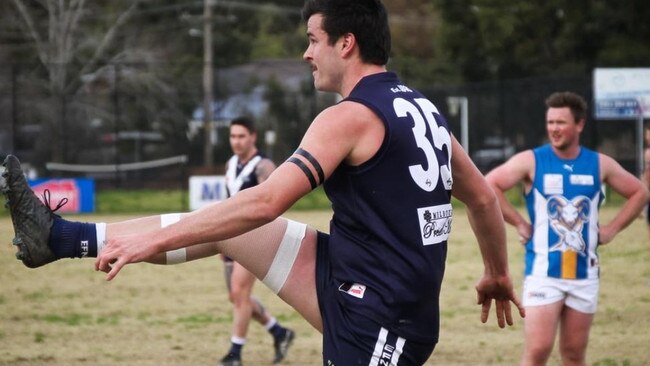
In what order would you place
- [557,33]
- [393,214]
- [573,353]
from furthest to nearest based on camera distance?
[557,33] → [573,353] → [393,214]

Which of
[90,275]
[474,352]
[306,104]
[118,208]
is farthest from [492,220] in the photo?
[306,104]

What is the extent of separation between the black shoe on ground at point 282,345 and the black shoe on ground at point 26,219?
581 cm

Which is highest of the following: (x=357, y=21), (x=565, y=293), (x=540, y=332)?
(x=357, y=21)

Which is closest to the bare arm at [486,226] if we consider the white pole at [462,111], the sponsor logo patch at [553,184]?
the sponsor logo patch at [553,184]

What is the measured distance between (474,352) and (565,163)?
9.67ft

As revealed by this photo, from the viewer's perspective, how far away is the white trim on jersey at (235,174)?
10.9 meters

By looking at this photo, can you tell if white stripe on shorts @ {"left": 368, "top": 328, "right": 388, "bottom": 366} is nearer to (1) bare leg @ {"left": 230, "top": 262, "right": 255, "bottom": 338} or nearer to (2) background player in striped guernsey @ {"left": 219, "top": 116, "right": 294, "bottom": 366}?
(2) background player in striped guernsey @ {"left": 219, "top": 116, "right": 294, "bottom": 366}

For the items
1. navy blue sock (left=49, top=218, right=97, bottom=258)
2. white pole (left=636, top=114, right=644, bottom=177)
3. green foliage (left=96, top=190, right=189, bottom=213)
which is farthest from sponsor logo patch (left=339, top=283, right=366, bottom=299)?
white pole (left=636, top=114, right=644, bottom=177)

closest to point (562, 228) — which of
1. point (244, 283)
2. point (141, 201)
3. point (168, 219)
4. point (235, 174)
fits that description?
point (244, 283)

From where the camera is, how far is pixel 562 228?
7.57 meters

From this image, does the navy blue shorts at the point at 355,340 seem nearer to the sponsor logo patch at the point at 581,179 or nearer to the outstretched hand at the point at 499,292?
the outstretched hand at the point at 499,292

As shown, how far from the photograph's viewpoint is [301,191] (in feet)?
13.5

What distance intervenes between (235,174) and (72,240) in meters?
6.61

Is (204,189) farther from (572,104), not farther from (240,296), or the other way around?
(572,104)
